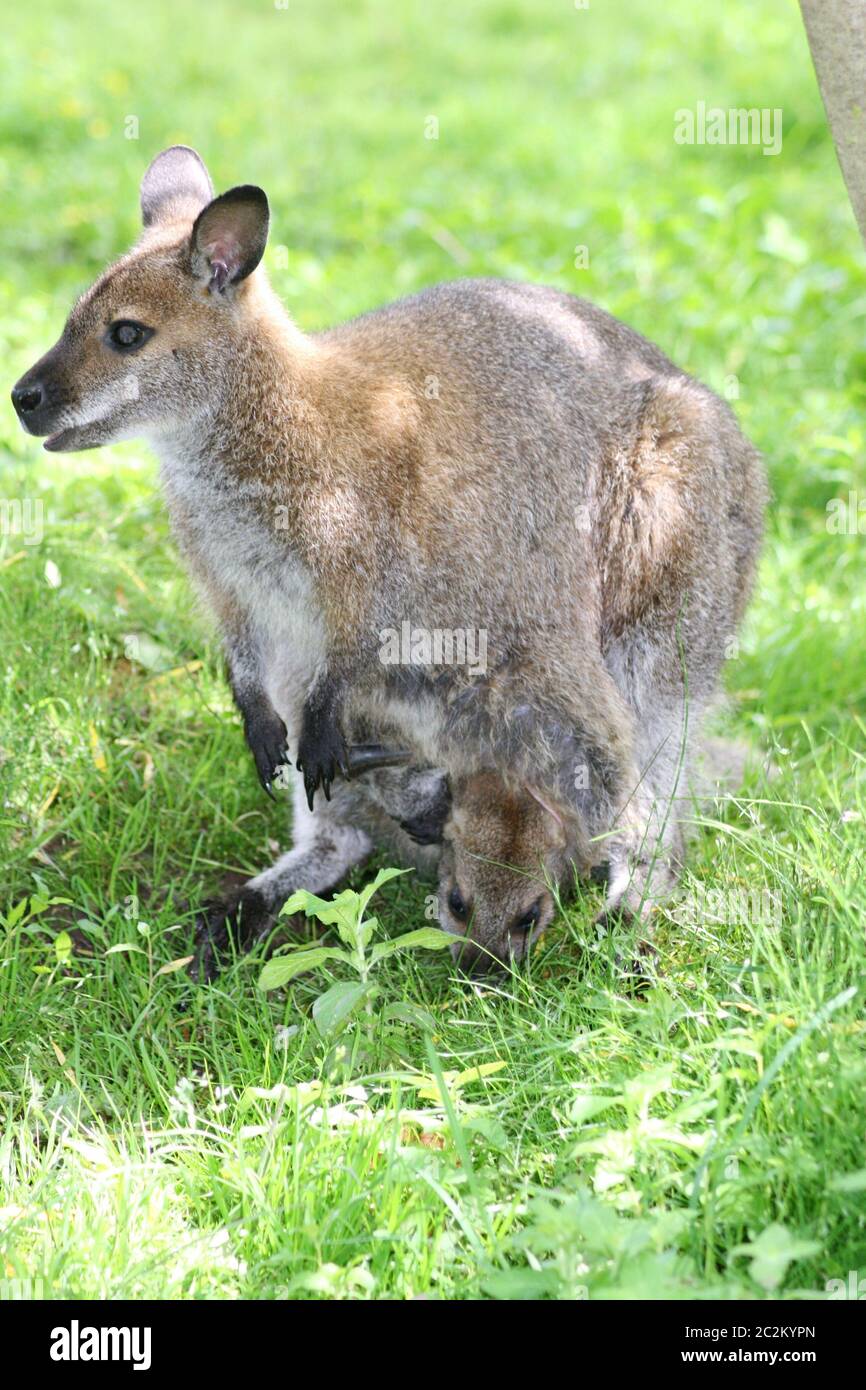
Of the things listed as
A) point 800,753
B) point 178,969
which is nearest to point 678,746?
point 800,753

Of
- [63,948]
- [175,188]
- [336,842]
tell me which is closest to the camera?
[63,948]

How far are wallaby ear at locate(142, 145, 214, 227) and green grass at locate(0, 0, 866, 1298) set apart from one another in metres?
1.11

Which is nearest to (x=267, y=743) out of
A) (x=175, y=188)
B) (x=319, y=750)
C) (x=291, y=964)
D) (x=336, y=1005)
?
(x=319, y=750)

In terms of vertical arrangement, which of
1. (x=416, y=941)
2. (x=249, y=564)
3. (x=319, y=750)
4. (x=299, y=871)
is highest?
(x=249, y=564)

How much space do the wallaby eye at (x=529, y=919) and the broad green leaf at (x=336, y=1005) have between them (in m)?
0.58

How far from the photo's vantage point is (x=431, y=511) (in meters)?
3.85

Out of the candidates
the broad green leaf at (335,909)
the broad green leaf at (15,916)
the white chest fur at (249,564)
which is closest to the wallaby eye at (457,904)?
the broad green leaf at (335,909)

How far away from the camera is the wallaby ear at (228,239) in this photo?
11.7ft

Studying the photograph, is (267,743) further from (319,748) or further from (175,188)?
(175,188)

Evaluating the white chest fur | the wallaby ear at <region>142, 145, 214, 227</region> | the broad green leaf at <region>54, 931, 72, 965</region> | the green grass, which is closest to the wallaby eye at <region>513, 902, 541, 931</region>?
the green grass

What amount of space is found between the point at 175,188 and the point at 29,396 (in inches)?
34.6

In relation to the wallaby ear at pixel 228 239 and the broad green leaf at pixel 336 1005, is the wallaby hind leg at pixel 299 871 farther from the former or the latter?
the wallaby ear at pixel 228 239
